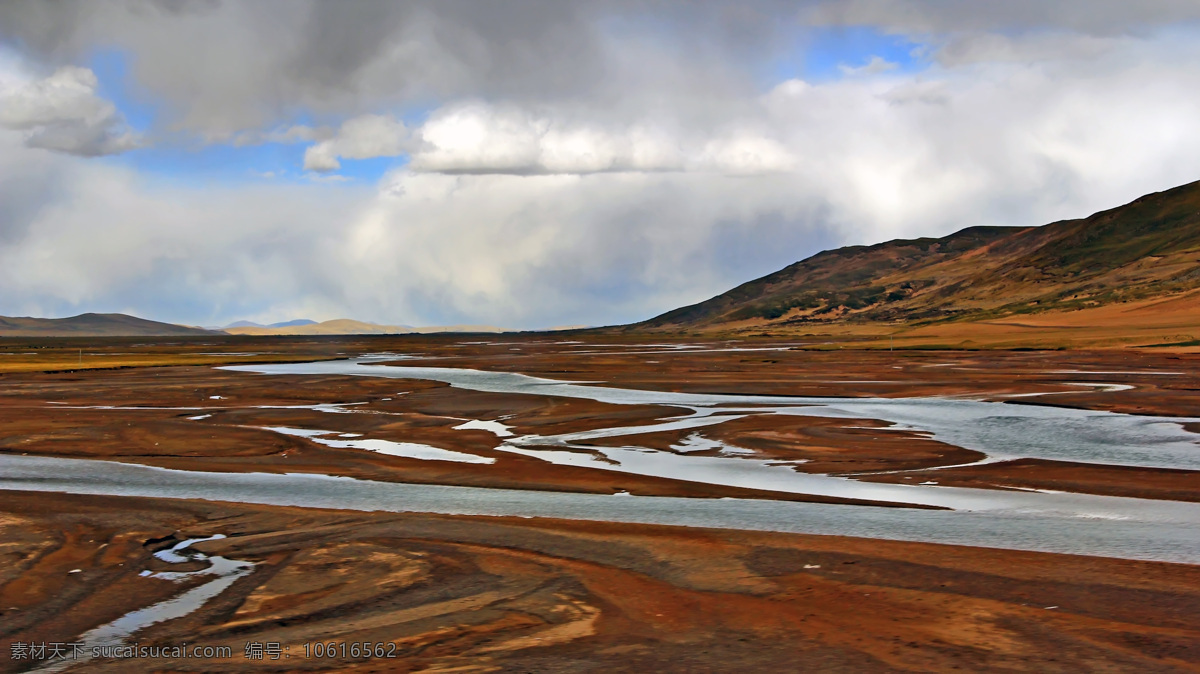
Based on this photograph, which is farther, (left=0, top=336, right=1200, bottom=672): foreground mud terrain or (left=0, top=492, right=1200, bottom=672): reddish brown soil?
(left=0, top=336, right=1200, bottom=672): foreground mud terrain

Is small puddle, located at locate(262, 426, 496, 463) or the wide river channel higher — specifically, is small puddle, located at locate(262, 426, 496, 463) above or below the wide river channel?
above

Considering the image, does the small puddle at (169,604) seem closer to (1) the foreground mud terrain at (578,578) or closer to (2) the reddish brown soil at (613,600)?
(1) the foreground mud terrain at (578,578)

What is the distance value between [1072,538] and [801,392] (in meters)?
34.6

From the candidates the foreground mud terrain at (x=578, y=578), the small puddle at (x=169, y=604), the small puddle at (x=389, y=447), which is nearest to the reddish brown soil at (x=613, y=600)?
the foreground mud terrain at (x=578, y=578)

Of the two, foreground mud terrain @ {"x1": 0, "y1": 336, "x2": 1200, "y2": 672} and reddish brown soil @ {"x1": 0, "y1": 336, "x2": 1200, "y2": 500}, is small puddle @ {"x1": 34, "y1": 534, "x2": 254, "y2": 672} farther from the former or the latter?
reddish brown soil @ {"x1": 0, "y1": 336, "x2": 1200, "y2": 500}

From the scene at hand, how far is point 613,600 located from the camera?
Result: 13.5 meters

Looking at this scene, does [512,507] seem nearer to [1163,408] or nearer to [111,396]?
[1163,408]

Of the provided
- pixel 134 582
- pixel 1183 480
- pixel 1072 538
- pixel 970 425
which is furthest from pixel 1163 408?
pixel 134 582

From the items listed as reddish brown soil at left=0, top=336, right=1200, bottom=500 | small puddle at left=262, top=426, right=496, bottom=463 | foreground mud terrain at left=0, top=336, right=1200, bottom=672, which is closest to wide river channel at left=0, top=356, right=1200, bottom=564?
foreground mud terrain at left=0, top=336, right=1200, bottom=672

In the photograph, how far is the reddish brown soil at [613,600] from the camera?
1102 cm

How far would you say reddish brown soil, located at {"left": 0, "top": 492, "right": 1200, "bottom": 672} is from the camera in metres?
11.0

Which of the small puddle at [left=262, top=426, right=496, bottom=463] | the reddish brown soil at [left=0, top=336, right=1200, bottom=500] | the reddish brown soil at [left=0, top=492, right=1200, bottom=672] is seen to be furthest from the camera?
the small puddle at [left=262, top=426, right=496, bottom=463]

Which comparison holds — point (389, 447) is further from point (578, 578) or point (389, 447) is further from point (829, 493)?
point (578, 578)

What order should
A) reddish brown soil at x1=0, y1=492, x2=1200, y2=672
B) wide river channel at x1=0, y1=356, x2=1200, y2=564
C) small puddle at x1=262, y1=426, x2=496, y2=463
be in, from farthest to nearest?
1. small puddle at x1=262, y1=426, x2=496, y2=463
2. wide river channel at x1=0, y1=356, x2=1200, y2=564
3. reddish brown soil at x1=0, y1=492, x2=1200, y2=672
